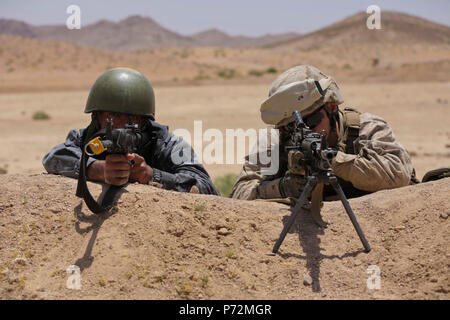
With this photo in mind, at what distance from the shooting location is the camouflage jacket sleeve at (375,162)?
3.78m

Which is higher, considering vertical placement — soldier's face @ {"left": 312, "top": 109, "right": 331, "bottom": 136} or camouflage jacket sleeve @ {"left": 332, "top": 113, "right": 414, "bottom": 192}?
soldier's face @ {"left": 312, "top": 109, "right": 331, "bottom": 136}

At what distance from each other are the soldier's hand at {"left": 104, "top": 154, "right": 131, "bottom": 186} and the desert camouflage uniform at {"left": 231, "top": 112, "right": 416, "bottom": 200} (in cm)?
120

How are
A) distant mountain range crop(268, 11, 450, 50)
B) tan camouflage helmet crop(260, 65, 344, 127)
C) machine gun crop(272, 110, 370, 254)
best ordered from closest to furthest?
1. machine gun crop(272, 110, 370, 254)
2. tan camouflage helmet crop(260, 65, 344, 127)
3. distant mountain range crop(268, 11, 450, 50)

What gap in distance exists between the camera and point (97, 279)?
2822mm

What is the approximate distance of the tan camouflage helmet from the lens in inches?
147

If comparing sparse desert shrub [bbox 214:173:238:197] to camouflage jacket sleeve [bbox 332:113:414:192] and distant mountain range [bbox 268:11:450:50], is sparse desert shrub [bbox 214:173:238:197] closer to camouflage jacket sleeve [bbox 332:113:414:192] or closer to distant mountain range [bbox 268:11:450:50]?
camouflage jacket sleeve [bbox 332:113:414:192]

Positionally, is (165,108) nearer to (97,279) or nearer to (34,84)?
(34,84)

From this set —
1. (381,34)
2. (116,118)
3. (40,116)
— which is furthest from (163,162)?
(381,34)

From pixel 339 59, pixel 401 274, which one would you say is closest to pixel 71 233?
pixel 401 274

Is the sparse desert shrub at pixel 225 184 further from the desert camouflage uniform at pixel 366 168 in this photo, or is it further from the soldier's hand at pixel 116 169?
the soldier's hand at pixel 116 169

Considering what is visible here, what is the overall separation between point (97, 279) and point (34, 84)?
2606 centimetres

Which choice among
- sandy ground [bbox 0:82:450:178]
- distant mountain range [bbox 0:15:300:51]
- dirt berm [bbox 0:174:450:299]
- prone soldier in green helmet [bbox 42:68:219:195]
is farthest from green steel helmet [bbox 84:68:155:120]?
distant mountain range [bbox 0:15:300:51]

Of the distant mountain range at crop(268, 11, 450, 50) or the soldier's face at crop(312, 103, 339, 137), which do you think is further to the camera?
the distant mountain range at crop(268, 11, 450, 50)

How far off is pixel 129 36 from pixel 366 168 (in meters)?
157
